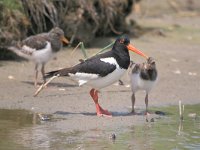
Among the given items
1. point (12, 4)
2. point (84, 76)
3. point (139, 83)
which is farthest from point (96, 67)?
point (12, 4)

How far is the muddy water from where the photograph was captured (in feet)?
27.4

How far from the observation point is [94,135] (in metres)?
8.91

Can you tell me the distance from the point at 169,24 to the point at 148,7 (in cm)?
171

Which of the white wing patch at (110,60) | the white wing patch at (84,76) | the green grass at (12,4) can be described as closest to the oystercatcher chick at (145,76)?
the white wing patch at (110,60)

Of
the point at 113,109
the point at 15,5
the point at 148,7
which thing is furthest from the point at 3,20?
the point at 148,7

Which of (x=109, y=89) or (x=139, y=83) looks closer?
(x=139, y=83)

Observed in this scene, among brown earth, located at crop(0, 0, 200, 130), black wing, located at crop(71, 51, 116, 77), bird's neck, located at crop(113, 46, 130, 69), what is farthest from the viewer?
brown earth, located at crop(0, 0, 200, 130)

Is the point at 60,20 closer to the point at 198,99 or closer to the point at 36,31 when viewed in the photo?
the point at 36,31

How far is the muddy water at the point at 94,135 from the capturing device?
27.4 feet

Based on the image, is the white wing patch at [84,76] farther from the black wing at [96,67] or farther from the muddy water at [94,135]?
the muddy water at [94,135]

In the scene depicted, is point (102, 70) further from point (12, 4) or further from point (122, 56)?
point (12, 4)

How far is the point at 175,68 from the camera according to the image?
13.7 metres

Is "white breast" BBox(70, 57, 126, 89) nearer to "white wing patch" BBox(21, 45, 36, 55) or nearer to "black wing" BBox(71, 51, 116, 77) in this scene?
"black wing" BBox(71, 51, 116, 77)

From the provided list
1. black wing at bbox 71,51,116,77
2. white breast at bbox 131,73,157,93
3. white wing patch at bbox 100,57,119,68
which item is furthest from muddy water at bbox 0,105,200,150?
white wing patch at bbox 100,57,119,68
